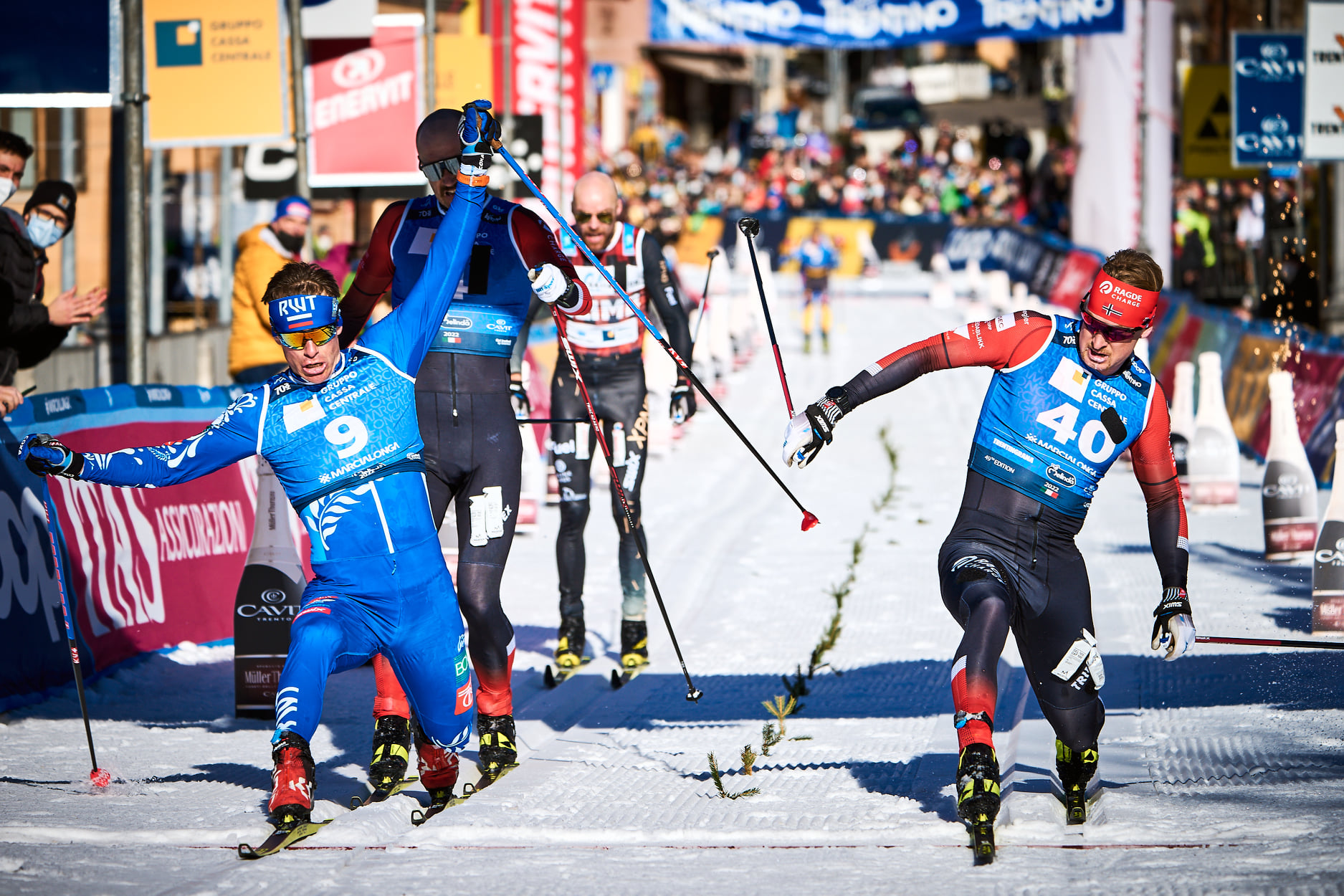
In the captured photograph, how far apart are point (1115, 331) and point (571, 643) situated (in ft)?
11.7

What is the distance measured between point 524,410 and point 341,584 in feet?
9.71

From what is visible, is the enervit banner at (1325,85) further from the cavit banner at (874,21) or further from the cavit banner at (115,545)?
the cavit banner at (874,21)

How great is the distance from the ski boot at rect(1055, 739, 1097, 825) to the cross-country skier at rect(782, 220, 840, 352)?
20284mm

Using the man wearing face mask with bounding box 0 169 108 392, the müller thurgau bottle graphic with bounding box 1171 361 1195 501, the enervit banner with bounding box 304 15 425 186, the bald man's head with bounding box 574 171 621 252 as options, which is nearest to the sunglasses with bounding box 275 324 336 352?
the bald man's head with bounding box 574 171 621 252

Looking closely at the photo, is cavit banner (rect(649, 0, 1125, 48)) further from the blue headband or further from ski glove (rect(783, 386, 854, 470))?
the blue headband

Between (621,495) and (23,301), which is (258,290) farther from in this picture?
(621,495)

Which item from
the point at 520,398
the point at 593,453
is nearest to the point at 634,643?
the point at 593,453

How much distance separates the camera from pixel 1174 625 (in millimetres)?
5477

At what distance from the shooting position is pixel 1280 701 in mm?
7062

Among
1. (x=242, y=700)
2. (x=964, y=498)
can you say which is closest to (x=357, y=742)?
(x=242, y=700)

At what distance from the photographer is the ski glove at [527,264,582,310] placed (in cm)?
620

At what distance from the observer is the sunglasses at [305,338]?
5.25 metres

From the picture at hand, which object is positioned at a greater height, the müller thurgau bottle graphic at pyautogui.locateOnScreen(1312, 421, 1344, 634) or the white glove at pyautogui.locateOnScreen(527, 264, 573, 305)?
the white glove at pyautogui.locateOnScreen(527, 264, 573, 305)

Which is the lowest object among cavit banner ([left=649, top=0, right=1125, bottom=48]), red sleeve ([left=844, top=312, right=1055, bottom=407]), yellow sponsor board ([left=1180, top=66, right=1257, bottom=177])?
red sleeve ([left=844, top=312, right=1055, bottom=407])
